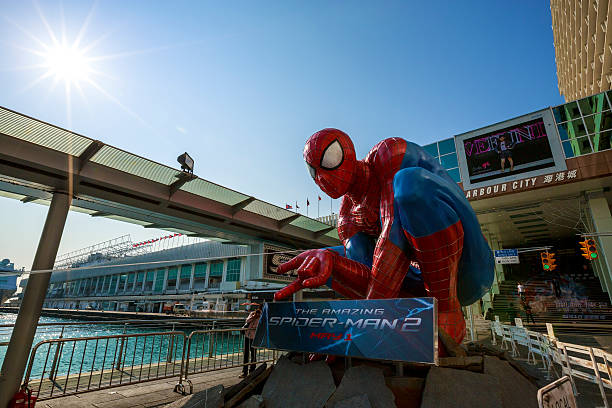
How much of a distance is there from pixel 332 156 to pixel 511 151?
1560 centimetres

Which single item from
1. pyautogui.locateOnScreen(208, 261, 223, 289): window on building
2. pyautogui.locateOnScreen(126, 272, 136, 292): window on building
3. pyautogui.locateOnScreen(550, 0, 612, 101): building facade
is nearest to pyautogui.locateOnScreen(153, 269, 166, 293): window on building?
pyautogui.locateOnScreen(126, 272, 136, 292): window on building

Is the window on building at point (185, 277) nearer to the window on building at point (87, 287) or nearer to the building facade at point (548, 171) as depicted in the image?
the window on building at point (87, 287)

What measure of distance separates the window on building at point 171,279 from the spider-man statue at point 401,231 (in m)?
47.0

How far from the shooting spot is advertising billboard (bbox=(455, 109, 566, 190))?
15211mm

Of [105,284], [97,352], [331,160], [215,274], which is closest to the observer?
[331,160]

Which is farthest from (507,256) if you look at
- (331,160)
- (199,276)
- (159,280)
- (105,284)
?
(105,284)

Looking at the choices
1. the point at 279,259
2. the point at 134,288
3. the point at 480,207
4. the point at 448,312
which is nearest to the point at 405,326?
the point at 448,312

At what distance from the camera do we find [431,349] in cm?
286

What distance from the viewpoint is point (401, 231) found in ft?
13.1

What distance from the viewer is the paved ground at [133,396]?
5.09 meters

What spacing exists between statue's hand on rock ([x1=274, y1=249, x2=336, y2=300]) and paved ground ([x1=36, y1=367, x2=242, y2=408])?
3279 mm

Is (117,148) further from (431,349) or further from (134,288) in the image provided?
(134,288)

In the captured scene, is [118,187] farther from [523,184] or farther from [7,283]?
[7,283]

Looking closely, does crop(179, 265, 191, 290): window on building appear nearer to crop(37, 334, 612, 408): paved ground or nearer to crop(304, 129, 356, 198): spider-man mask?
crop(37, 334, 612, 408): paved ground
